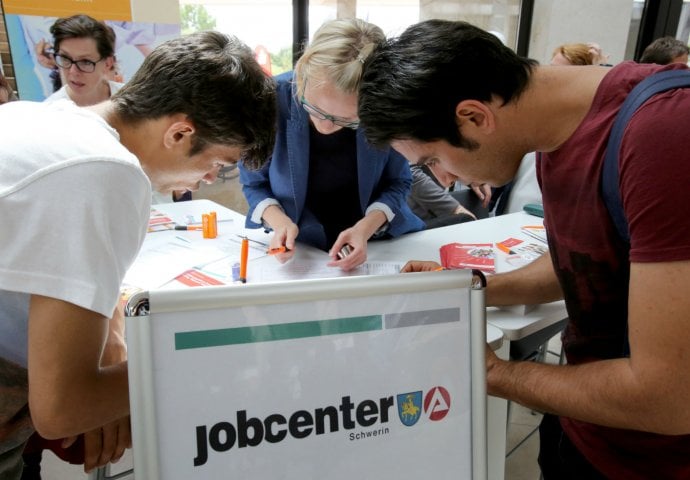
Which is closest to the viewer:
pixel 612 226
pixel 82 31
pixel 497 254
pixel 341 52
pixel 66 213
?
pixel 66 213

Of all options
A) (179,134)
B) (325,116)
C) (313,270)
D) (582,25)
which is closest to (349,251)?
(313,270)

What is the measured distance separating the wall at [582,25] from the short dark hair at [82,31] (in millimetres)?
4095

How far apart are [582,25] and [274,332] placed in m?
5.28

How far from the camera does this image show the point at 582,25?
4902mm

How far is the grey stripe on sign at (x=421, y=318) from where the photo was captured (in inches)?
29.6

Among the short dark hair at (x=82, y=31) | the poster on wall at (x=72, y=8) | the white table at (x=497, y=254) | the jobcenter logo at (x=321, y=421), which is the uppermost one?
the poster on wall at (x=72, y=8)

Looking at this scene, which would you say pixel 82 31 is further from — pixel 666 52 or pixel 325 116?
pixel 666 52

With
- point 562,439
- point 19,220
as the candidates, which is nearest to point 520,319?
point 562,439

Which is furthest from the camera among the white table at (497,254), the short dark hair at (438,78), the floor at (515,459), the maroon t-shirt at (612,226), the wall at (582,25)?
the wall at (582,25)

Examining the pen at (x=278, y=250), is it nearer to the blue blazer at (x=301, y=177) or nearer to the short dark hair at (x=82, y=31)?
the blue blazer at (x=301, y=177)

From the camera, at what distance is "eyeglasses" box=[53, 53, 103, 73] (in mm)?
2626

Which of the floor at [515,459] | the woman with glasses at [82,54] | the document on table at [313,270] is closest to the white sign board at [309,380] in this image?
the document on table at [313,270]

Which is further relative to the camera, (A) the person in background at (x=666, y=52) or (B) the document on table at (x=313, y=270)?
(A) the person in background at (x=666, y=52)

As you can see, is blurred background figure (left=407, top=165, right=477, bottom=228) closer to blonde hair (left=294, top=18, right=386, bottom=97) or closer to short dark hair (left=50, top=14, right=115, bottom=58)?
blonde hair (left=294, top=18, right=386, bottom=97)
